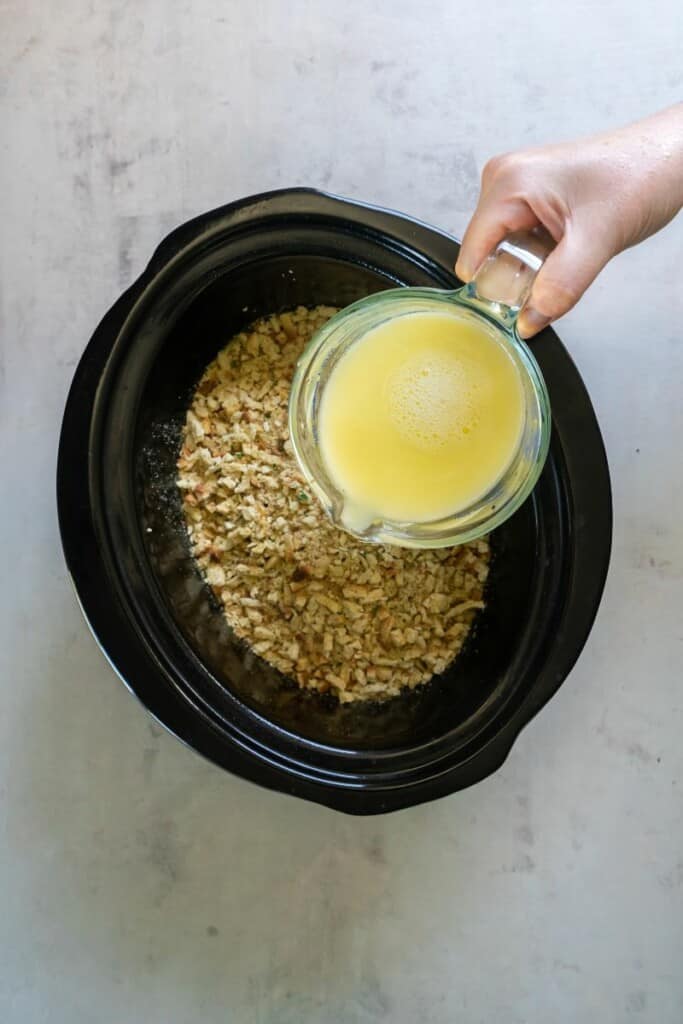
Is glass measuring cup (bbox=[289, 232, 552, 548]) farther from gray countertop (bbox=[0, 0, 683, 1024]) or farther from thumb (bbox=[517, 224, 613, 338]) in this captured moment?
gray countertop (bbox=[0, 0, 683, 1024])

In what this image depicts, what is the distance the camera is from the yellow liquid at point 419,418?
0.71 meters

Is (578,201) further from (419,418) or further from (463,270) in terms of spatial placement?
(419,418)

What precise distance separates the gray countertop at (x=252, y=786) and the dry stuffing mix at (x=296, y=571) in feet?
0.54

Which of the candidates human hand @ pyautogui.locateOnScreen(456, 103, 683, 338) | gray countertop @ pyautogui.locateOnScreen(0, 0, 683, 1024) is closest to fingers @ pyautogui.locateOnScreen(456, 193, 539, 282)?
human hand @ pyautogui.locateOnScreen(456, 103, 683, 338)

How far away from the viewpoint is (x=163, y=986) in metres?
0.95

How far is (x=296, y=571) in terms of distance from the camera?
89 centimetres

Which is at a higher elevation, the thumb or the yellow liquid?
the thumb

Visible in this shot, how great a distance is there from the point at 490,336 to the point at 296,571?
1.04 feet

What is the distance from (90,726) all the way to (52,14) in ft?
2.60

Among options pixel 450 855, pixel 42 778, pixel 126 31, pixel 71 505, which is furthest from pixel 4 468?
pixel 450 855

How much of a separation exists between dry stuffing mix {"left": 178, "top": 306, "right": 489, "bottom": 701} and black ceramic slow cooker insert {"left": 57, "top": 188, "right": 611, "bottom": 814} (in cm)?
3

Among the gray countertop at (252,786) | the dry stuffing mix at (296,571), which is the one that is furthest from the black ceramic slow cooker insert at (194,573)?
the gray countertop at (252,786)

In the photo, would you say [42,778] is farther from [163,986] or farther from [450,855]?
[450,855]

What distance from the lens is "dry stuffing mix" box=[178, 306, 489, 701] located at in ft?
2.89
